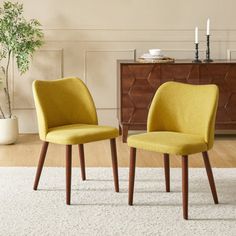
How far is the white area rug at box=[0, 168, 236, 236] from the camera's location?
3125mm

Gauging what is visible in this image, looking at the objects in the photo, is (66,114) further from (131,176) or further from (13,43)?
(13,43)

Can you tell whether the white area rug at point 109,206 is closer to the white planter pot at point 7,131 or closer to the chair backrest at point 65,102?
the chair backrest at point 65,102

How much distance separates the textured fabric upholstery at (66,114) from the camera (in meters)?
3.71

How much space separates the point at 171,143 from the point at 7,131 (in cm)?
248

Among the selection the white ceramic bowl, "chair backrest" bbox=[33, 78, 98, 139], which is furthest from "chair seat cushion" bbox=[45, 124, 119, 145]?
the white ceramic bowl

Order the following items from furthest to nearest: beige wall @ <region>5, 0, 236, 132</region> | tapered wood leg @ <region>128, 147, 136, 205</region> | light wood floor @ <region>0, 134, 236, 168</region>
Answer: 1. beige wall @ <region>5, 0, 236, 132</region>
2. light wood floor @ <region>0, 134, 236, 168</region>
3. tapered wood leg @ <region>128, 147, 136, 205</region>

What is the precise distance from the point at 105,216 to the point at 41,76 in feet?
9.64

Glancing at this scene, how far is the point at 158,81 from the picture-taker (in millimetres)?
5500

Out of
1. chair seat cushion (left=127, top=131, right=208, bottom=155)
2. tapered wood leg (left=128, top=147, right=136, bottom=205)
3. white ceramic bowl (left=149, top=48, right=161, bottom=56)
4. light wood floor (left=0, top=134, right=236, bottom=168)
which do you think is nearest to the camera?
chair seat cushion (left=127, top=131, right=208, bottom=155)

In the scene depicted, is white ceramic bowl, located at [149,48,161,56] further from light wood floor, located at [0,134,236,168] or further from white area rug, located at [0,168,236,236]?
white area rug, located at [0,168,236,236]

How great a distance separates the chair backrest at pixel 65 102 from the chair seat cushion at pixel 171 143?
25.3 inches

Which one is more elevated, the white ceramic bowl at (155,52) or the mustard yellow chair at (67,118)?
the white ceramic bowl at (155,52)

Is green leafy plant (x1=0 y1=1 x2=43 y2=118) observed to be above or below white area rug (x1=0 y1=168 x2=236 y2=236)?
above

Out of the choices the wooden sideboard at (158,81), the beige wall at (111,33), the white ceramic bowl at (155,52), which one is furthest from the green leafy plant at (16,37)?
the white ceramic bowl at (155,52)
